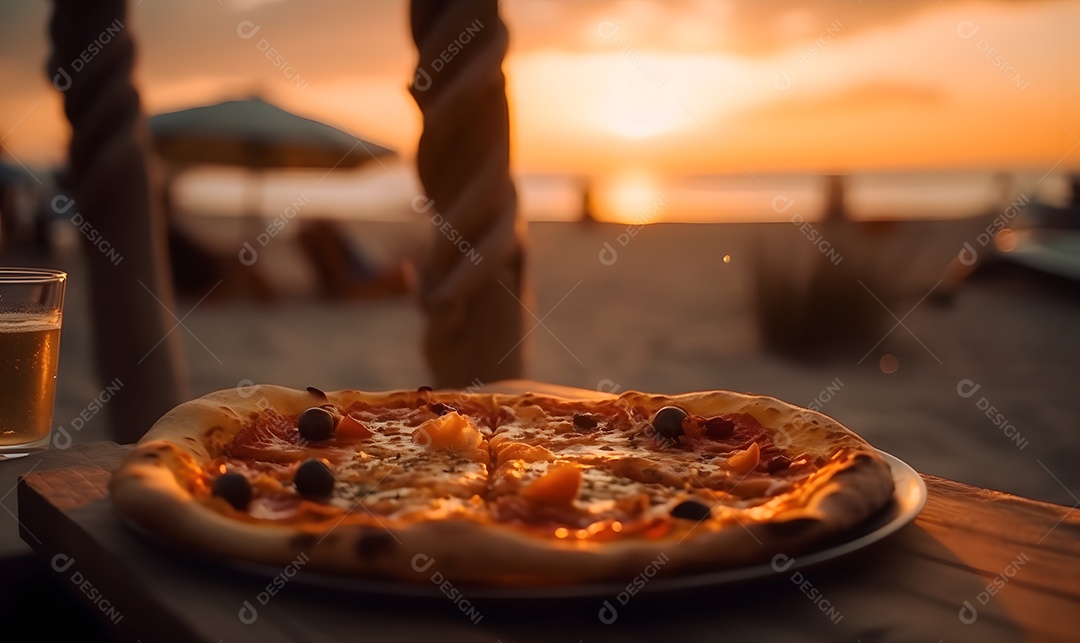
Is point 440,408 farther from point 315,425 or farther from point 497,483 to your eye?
point 497,483

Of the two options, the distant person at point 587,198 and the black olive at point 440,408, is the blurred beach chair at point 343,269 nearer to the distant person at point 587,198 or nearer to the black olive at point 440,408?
the distant person at point 587,198

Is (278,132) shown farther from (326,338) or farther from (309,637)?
(309,637)

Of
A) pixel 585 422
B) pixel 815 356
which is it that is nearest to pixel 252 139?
pixel 815 356

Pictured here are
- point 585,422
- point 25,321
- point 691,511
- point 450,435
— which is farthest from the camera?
point 585,422

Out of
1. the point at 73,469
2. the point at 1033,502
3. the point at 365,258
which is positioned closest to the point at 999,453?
the point at 1033,502

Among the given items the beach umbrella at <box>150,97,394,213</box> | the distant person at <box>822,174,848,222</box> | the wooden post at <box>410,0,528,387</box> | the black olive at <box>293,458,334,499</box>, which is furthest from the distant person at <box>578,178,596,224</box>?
the black olive at <box>293,458,334,499</box>

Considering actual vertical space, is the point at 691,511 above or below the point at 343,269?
above

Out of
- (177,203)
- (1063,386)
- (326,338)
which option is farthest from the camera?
(177,203)

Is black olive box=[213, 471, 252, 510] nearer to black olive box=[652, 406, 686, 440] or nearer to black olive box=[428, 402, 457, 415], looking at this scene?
black olive box=[428, 402, 457, 415]
